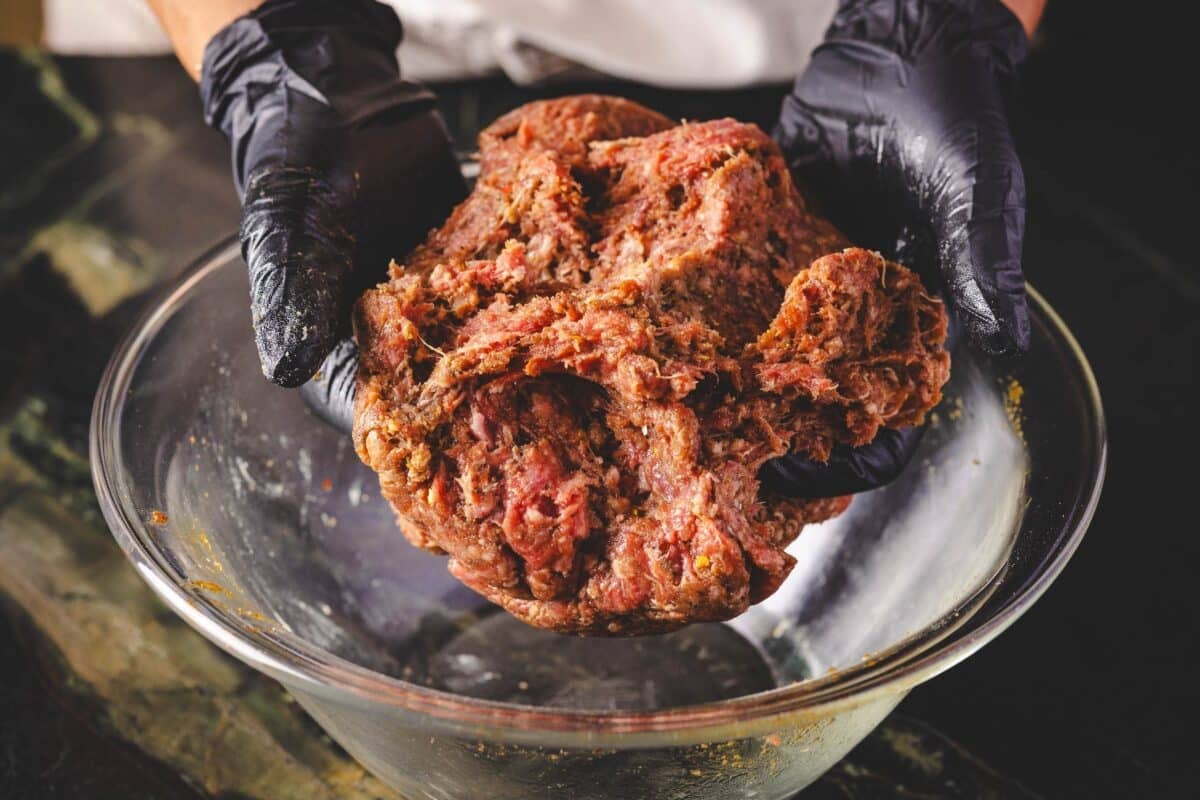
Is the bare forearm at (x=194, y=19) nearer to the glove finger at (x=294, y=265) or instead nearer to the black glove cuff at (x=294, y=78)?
the black glove cuff at (x=294, y=78)

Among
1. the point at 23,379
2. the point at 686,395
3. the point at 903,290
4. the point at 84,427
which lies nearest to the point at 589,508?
the point at 686,395

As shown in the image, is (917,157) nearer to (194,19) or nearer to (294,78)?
(294,78)

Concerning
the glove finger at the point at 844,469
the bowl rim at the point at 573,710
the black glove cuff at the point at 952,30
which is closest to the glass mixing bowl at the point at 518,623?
the bowl rim at the point at 573,710

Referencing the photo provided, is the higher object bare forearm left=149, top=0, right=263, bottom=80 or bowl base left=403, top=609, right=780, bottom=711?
bare forearm left=149, top=0, right=263, bottom=80

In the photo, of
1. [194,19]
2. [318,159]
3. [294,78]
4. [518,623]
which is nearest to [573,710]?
[518,623]

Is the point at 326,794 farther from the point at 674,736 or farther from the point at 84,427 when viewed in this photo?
the point at 84,427

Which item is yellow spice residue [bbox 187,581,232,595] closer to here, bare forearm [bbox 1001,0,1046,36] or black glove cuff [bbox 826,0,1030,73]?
black glove cuff [bbox 826,0,1030,73]

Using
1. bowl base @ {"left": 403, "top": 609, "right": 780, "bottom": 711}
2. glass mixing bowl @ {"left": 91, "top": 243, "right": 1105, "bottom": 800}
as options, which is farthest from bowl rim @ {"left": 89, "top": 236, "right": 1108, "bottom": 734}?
bowl base @ {"left": 403, "top": 609, "right": 780, "bottom": 711}
